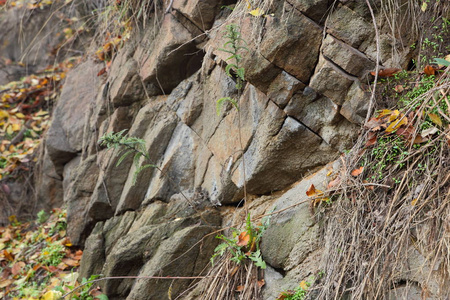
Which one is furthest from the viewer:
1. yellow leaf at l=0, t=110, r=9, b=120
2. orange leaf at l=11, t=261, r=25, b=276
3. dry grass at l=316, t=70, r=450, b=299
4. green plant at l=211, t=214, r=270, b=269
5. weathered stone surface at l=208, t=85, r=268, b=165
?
yellow leaf at l=0, t=110, r=9, b=120

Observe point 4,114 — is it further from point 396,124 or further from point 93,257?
point 396,124

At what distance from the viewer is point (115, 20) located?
4.37 meters

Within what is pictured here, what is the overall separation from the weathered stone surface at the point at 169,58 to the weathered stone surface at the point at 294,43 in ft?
3.25

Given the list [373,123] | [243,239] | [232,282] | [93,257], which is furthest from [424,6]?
[93,257]

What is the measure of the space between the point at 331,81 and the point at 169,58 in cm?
152

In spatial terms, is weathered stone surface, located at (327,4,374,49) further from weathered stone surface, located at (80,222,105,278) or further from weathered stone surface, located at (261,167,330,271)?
weathered stone surface, located at (80,222,105,278)

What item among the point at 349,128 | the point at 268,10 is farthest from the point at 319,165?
the point at 268,10

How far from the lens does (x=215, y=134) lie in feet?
11.3

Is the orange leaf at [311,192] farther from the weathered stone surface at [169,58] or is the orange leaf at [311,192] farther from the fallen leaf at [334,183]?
the weathered stone surface at [169,58]

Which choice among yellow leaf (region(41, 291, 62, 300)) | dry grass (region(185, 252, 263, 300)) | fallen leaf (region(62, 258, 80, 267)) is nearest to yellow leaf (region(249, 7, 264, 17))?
dry grass (region(185, 252, 263, 300))

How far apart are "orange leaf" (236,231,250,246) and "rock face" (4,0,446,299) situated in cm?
11

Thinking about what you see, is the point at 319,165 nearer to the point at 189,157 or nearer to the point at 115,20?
the point at 189,157

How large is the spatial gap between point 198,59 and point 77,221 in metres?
1.84

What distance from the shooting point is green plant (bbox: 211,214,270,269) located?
8.97 ft
